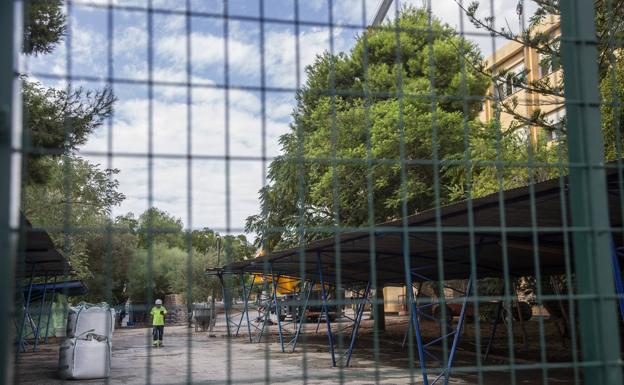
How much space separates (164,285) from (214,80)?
0.97 m

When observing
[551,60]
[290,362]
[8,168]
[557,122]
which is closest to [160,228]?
[8,168]

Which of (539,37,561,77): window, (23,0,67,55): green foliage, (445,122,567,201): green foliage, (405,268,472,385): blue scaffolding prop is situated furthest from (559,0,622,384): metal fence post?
(445,122,567,201): green foliage

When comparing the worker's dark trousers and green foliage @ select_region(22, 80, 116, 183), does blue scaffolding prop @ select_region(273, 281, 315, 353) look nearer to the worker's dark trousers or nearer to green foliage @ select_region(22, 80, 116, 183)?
green foliage @ select_region(22, 80, 116, 183)

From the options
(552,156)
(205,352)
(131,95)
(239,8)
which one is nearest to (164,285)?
(131,95)

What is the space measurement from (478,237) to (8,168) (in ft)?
23.3

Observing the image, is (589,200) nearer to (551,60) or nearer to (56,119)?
(56,119)

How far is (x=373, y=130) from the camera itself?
18.2m

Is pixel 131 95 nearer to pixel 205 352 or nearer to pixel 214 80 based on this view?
pixel 214 80

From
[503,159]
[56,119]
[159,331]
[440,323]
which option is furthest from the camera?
[159,331]

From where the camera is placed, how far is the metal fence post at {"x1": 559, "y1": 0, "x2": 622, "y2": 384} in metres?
2.73

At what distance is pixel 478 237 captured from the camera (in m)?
8.43

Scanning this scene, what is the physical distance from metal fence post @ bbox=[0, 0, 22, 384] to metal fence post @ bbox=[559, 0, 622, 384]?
2.12m

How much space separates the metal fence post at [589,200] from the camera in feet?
8.96

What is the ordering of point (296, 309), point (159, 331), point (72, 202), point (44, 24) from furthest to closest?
point (159, 331)
point (296, 309)
point (44, 24)
point (72, 202)
